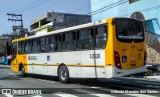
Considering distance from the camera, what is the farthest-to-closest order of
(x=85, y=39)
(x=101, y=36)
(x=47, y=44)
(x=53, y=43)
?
(x=47, y=44) → (x=53, y=43) → (x=85, y=39) → (x=101, y=36)

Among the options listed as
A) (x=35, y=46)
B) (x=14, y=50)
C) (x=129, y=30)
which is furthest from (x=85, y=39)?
(x=14, y=50)

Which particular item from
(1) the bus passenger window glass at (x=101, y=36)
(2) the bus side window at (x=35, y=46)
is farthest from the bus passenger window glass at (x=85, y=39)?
(2) the bus side window at (x=35, y=46)

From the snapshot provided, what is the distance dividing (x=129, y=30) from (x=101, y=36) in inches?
50.7

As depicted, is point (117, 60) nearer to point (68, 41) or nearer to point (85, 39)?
point (85, 39)

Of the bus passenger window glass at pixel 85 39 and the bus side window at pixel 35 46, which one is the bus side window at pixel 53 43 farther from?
the bus passenger window glass at pixel 85 39

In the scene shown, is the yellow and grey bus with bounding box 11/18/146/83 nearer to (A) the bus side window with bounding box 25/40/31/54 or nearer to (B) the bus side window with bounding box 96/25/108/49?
(B) the bus side window with bounding box 96/25/108/49

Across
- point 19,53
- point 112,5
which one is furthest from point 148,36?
point 19,53

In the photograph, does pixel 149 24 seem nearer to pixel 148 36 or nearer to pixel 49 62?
pixel 148 36

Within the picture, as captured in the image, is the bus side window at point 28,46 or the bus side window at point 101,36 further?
the bus side window at point 28,46

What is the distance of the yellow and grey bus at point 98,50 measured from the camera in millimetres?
14891

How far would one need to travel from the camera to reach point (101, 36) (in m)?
15.5

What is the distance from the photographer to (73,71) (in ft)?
58.6

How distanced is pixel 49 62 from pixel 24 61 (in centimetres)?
472

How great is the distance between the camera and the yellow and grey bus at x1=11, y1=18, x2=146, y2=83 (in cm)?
1489
